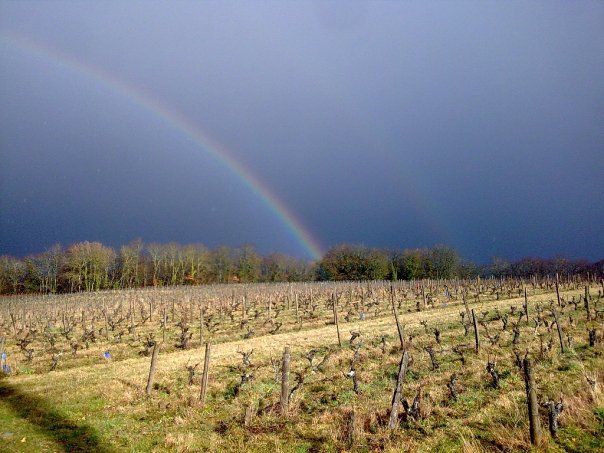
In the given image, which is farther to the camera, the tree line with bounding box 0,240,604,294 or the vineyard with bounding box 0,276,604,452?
the tree line with bounding box 0,240,604,294

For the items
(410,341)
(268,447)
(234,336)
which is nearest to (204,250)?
(234,336)

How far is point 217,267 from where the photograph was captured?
107438mm

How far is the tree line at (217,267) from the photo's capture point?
8556 centimetres

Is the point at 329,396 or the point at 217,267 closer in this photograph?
the point at 329,396

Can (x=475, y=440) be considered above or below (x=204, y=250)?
below

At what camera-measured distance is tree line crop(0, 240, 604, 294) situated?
85562mm

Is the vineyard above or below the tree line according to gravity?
below

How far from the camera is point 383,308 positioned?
38.8 metres

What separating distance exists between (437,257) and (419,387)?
9825 cm

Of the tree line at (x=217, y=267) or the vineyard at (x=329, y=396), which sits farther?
the tree line at (x=217, y=267)

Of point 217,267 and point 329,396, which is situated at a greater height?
point 217,267

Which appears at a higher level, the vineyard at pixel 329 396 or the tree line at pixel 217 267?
the tree line at pixel 217 267

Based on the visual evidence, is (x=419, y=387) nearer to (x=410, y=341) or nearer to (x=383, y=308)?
(x=410, y=341)

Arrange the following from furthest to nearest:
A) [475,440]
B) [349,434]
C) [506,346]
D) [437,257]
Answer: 1. [437,257]
2. [506,346]
3. [349,434]
4. [475,440]
